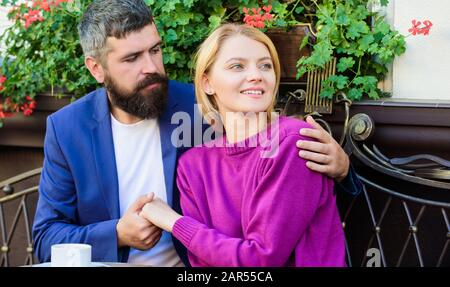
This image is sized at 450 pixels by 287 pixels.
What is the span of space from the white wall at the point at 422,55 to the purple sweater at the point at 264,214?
33.4 inches

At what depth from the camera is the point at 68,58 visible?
148 inches

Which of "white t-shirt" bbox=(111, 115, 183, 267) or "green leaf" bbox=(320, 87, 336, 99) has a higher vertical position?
"green leaf" bbox=(320, 87, 336, 99)

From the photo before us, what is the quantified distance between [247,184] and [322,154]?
259 mm

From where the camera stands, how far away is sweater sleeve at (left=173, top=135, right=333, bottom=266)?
101 inches

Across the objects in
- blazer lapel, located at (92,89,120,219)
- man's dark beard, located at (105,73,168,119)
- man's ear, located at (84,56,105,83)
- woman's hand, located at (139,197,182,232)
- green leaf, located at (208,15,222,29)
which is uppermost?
green leaf, located at (208,15,222,29)

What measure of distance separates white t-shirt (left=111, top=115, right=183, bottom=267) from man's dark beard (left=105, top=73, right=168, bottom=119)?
0.09 metres

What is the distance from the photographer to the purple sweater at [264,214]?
8.39 feet

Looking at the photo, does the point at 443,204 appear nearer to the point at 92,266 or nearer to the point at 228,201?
the point at 228,201

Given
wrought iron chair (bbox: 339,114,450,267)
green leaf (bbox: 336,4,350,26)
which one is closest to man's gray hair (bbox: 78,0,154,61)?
green leaf (bbox: 336,4,350,26)

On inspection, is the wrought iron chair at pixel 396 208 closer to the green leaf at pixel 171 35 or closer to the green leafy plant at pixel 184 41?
the green leafy plant at pixel 184 41

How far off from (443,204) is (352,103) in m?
0.59

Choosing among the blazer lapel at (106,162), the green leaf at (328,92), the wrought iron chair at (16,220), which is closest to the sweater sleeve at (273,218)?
the blazer lapel at (106,162)

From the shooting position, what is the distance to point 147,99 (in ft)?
10.1

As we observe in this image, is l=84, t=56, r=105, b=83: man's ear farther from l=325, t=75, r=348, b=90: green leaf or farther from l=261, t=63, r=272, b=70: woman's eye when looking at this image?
l=325, t=75, r=348, b=90: green leaf
